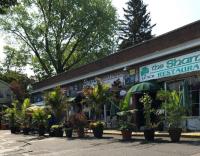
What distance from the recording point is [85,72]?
37.1m

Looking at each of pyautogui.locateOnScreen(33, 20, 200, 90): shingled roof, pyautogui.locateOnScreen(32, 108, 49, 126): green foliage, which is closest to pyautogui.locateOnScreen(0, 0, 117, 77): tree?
pyautogui.locateOnScreen(33, 20, 200, 90): shingled roof

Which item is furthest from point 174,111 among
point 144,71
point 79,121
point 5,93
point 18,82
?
point 5,93

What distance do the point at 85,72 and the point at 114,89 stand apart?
625 cm

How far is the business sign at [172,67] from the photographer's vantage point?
23219 mm

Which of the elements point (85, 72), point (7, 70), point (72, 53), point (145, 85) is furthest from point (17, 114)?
point (7, 70)

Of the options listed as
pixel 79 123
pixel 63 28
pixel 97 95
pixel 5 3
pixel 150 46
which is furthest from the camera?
pixel 63 28

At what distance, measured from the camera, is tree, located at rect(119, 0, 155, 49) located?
206 ft

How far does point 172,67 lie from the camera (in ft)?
81.7

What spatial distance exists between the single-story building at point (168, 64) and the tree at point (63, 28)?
2294cm

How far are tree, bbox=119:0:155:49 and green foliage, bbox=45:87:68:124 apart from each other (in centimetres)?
3525

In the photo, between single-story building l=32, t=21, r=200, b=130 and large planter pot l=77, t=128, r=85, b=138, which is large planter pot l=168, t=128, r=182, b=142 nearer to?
single-story building l=32, t=21, r=200, b=130

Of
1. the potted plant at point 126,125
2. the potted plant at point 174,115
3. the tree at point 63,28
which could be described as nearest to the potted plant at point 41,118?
the potted plant at point 126,125

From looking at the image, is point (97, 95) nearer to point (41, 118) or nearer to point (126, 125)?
point (126, 125)

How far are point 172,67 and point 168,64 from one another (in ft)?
1.50
